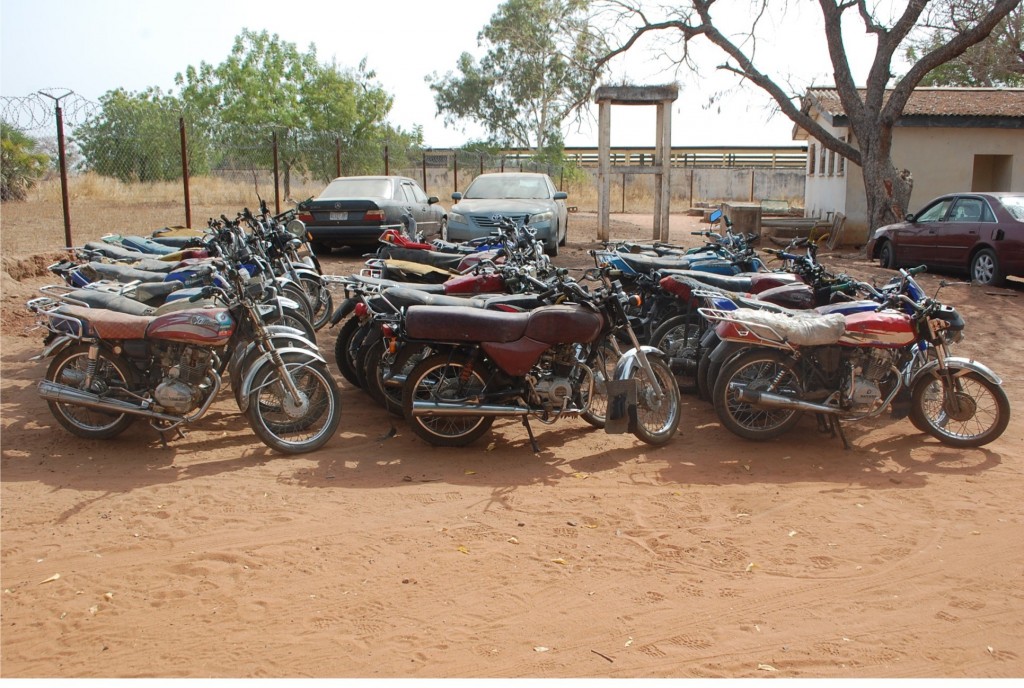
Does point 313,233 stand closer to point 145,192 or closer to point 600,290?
point 600,290

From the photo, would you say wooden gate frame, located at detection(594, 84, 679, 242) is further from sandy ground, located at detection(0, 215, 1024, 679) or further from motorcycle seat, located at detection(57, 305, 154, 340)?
motorcycle seat, located at detection(57, 305, 154, 340)

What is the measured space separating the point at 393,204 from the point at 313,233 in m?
1.48

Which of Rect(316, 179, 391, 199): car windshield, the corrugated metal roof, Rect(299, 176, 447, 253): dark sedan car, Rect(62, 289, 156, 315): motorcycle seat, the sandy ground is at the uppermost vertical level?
the corrugated metal roof

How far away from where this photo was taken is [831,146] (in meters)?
19.7

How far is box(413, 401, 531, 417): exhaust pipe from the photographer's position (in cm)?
587

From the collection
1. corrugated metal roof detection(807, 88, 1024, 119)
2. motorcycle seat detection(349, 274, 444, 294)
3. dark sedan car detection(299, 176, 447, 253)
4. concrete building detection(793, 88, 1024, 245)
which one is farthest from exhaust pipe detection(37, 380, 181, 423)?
corrugated metal roof detection(807, 88, 1024, 119)

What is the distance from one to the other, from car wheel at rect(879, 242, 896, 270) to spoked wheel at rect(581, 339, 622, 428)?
1098 centimetres

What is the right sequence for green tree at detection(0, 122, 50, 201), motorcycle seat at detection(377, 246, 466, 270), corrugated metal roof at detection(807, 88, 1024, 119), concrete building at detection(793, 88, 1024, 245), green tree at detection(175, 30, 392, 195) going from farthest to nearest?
green tree at detection(175, 30, 392, 195) < green tree at detection(0, 122, 50, 201) < corrugated metal roof at detection(807, 88, 1024, 119) < concrete building at detection(793, 88, 1024, 245) < motorcycle seat at detection(377, 246, 466, 270)

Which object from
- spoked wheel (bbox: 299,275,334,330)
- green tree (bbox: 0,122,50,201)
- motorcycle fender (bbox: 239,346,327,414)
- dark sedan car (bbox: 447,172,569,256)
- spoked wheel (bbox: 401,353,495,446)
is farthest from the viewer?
green tree (bbox: 0,122,50,201)

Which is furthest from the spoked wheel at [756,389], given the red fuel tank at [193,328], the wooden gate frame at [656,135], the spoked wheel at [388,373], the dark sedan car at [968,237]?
the wooden gate frame at [656,135]

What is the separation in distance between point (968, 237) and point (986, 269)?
66cm

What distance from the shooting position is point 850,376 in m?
6.23

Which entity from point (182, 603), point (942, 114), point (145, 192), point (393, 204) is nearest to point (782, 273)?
point (182, 603)

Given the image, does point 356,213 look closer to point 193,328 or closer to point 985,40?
point 193,328
